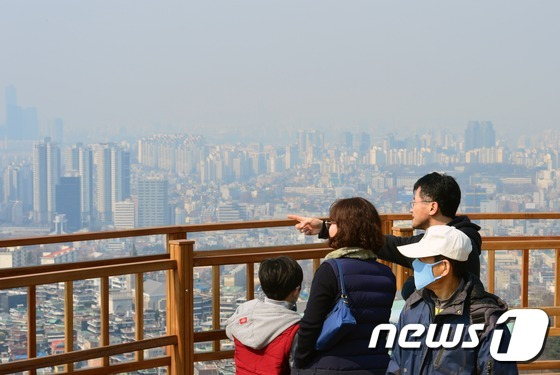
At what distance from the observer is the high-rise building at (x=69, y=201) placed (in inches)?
1999

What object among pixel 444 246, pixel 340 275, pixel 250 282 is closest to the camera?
pixel 444 246

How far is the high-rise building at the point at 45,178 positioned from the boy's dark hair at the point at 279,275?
45764 mm

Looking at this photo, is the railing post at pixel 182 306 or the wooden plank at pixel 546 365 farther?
the wooden plank at pixel 546 365

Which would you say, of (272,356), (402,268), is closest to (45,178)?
(402,268)

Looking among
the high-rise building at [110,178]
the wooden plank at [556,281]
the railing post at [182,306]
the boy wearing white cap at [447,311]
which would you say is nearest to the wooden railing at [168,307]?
the railing post at [182,306]

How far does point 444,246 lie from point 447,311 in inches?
8.9

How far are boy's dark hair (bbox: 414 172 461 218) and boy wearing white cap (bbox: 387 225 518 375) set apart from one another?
3.02ft

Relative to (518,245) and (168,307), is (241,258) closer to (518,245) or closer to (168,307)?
(168,307)

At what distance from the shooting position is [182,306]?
17.7ft

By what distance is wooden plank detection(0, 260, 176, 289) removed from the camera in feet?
15.5

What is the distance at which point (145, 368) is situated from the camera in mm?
5453

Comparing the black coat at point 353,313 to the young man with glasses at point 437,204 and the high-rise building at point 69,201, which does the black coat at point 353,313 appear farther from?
the high-rise building at point 69,201

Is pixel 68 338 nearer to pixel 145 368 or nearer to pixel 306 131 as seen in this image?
pixel 145 368

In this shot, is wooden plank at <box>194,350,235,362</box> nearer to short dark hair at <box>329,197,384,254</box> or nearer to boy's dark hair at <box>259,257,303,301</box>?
boy's dark hair at <box>259,257,303,301</box>
